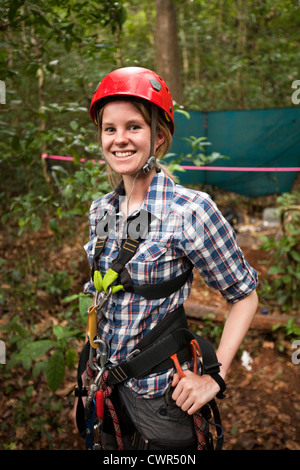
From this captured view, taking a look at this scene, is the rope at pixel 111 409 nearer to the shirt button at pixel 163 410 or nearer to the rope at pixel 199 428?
the shirt button at pixel 163 410

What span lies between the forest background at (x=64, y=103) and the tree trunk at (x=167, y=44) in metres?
0.02

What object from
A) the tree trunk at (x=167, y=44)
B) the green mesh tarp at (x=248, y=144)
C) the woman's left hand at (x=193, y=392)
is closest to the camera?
the woman's left hand at (x=193, y=392)

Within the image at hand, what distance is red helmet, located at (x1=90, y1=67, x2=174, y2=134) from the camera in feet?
4.69

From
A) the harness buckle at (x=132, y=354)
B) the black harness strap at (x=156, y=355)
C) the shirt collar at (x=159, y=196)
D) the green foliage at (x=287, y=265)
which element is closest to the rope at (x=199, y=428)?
the black harness strap at (x=156, y=355)

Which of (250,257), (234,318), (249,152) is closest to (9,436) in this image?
(234,318)

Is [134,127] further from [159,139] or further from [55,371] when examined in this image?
[55,371]

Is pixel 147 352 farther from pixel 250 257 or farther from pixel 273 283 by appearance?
pixel 250 257

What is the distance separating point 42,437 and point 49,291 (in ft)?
5.51

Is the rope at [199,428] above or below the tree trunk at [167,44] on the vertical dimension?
below

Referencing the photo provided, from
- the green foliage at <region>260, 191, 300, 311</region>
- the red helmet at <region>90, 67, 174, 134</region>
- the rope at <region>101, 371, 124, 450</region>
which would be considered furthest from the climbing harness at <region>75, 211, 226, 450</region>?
the green foliage at <region>260, 191, 300, 311</region>

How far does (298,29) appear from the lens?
31.4ft

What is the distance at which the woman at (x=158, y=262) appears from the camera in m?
1.39

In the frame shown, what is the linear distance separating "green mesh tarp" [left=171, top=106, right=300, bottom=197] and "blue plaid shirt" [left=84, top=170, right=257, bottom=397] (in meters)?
5.44

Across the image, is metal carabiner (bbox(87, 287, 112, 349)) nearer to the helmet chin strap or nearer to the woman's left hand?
the woman's left hand
